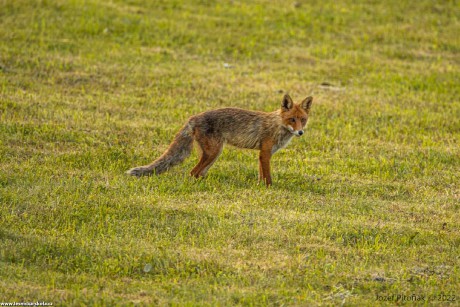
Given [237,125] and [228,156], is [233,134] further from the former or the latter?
[228,156]

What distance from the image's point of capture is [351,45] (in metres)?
21.5

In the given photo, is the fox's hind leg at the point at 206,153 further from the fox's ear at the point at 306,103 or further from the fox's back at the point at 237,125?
the fox's ear at the point at 306,103

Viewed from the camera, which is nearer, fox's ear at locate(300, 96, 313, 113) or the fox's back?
the fox's back

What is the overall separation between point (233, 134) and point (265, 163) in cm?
68

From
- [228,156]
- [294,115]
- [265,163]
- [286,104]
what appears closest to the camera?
[265,163]

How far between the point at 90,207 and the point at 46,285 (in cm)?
231

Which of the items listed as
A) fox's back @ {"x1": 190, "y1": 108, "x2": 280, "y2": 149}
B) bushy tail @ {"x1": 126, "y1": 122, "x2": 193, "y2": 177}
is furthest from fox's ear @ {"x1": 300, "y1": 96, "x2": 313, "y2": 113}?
bushy tail @ {"x1": 126, "y1": 122, "x2": 193, "y2": 177}

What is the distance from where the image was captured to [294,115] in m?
11.9

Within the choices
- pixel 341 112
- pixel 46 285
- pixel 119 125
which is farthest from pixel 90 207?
pixel 341 112

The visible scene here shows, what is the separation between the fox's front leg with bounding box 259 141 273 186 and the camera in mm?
11633

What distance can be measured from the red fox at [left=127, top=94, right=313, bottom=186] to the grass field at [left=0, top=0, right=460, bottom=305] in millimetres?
311

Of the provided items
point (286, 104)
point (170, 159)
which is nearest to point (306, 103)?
point (286, 104)

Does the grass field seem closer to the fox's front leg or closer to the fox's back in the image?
the fox's front leg

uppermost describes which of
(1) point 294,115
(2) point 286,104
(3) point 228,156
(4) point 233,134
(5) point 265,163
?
(2) point 286,104
